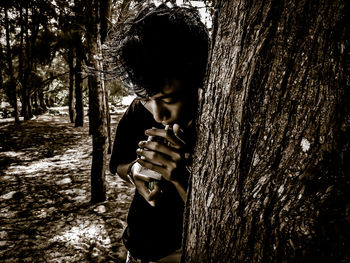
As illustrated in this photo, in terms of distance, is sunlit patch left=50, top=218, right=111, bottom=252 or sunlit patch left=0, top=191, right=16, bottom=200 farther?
sunlit patch left=0, top=191, right=16, bottom=200

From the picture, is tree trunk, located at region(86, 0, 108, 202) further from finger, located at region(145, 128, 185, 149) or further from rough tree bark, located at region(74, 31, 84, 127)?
rough tree bark, located at region(74, 31, 84, 127)

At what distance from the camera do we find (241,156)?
66 cm

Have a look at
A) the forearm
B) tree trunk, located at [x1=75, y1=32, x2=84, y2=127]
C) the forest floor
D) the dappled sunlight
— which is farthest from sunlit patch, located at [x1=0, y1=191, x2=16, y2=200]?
tree trunk, located at [x1=75, y1=32, x2=84, y2=127]

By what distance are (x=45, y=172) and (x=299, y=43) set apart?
658 cm

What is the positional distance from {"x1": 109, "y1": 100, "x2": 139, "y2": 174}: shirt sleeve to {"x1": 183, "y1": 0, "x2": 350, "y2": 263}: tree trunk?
1.03 meters

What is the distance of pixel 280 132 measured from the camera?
60cm

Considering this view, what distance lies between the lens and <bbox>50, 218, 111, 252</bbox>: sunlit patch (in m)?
3.21

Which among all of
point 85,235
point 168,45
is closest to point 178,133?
point 168,45

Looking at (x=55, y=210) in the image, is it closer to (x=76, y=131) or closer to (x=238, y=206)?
(x=238, y=206)

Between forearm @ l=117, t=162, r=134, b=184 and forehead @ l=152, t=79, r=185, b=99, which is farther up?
forehead @ l=152, t=79, r=185, b=99

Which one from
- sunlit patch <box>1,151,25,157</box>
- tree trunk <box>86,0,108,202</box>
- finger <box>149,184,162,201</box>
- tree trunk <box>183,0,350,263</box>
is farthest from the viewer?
sunlit patch <box>1,151,25,157</box>

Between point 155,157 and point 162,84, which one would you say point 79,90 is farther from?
point 155,157

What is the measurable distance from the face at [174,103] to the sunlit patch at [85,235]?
8.77ft

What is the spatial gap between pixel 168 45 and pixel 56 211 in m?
3.93
